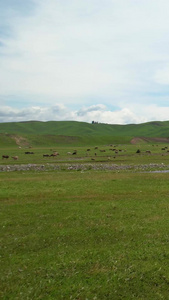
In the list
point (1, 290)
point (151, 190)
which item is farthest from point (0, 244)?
point (151, 190)

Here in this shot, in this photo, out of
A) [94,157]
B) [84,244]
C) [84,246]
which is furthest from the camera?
[94,157]

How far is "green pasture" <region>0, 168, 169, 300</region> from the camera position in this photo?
42.3 feet

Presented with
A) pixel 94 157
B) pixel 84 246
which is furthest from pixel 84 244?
pixel 94 157

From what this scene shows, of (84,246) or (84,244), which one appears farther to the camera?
(84,244)

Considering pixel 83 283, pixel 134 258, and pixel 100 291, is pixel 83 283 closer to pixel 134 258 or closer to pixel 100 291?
pixel 100 291

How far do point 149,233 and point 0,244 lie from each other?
10.9 metres

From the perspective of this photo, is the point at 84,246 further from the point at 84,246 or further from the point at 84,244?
the point at 84,244

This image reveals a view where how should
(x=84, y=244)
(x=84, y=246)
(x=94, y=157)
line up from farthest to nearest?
(x=94, y=157)
(x=84, y=244)
(x=84, y=246)

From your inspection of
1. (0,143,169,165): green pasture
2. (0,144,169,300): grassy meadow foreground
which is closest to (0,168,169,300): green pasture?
(0,144,169,300): grassy meadow foreground

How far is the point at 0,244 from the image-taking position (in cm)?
1755

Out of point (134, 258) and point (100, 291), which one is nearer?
point (100, 291)

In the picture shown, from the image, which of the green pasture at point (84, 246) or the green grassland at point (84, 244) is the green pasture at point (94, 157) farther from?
the green pasture at point (84, 246)

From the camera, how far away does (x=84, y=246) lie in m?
17.3

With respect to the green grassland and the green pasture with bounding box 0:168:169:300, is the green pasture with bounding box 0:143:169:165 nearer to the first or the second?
the green grassland
